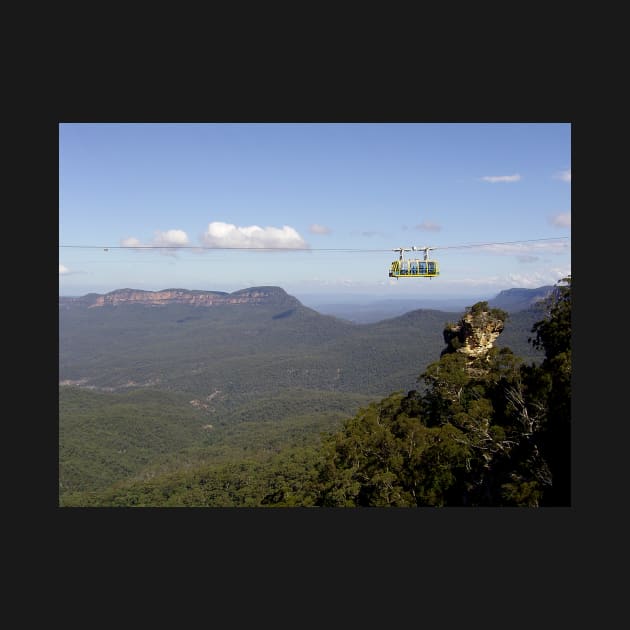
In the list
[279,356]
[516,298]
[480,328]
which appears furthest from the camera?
[516,298]

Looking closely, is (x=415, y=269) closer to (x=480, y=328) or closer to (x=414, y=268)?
(x=414, y=268)

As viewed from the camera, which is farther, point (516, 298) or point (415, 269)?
point (516, 298)

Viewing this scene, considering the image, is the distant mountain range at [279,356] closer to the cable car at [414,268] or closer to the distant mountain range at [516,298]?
the distant mountain range at [516,298]

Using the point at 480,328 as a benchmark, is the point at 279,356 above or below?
below

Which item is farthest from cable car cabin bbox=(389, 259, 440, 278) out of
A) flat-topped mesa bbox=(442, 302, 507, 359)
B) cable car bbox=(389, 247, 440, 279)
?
flat-topped mesa bbox=(442, 302, 507, 359)

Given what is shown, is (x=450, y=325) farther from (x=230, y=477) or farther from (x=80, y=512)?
(x=230, y=477)

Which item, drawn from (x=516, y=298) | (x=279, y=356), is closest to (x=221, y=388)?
(x=279, y=356)

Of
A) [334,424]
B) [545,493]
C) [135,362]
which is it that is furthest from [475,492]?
[135,362]

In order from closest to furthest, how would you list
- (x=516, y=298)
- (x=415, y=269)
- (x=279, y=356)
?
(x=415, y=269)
(x=279, y=356)
(x=516, y=298)

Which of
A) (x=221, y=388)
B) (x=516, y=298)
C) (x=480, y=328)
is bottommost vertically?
(x=221, y=388)

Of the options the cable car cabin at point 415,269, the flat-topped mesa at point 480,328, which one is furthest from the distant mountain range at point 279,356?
the cable car cabin at point 415,269

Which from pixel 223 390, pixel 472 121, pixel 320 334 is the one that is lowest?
pixel 223 390
